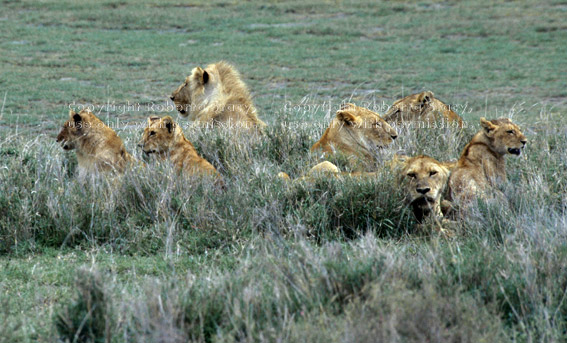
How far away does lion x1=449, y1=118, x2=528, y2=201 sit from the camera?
23.0ft

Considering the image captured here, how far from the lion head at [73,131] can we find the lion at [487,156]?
3682 millimetres

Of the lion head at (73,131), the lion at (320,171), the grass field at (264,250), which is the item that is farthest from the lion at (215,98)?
the lion at (320,171)

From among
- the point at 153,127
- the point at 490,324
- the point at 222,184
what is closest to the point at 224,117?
the point at 153,127

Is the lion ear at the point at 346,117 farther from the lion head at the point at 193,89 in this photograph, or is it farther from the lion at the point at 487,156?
the lion head at the point at 193,89

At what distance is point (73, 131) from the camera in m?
8.14

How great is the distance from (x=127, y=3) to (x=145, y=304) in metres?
24.5

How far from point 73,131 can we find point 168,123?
95cm

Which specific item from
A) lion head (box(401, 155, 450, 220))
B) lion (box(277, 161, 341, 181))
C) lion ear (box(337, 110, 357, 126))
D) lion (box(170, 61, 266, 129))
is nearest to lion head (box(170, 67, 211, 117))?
lion (box(170, 61, 266, 129))

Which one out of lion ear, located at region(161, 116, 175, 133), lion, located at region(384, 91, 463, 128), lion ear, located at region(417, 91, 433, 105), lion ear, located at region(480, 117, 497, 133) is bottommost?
lion, located at region(384, 91, 463, 128)

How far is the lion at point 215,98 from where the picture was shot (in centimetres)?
1052

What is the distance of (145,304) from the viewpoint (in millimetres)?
4523

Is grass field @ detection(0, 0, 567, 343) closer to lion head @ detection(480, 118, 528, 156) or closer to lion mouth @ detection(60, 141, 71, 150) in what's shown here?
lion mouth @ detection(60, 141, 71, 150)

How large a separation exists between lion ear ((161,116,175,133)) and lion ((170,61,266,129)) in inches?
82.5

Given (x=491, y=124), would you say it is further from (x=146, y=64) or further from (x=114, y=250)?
(x=146, y=64)
